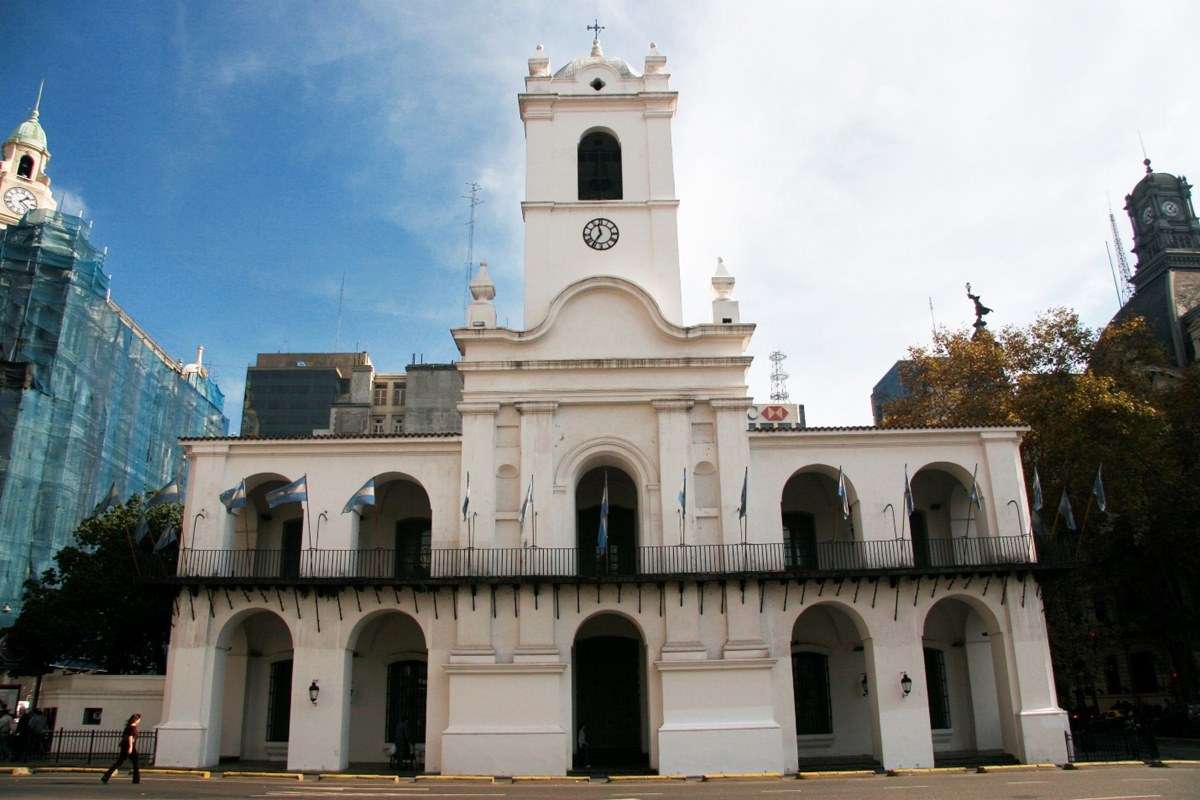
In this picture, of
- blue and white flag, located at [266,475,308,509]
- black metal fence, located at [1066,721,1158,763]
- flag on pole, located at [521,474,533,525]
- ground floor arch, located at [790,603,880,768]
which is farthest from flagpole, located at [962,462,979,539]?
blue and white flag, located at [266,475,308,509]

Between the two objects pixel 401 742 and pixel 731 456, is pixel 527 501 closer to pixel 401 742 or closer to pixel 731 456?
pixel 731 456

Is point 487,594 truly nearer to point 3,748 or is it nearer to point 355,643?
point 355,643

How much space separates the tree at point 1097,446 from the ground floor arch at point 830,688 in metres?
7.52

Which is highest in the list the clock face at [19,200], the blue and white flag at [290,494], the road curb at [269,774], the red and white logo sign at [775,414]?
the clock face at [19,200]

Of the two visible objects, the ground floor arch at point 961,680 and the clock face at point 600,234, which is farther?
the clock face at point 600,234

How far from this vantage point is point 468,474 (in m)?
25.4

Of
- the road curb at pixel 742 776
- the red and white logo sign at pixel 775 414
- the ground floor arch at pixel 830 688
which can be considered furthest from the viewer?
the red and white logo sign at pixel 775 414

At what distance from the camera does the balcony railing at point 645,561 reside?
2427cm

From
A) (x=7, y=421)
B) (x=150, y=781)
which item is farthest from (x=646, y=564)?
(x=7, y=421)

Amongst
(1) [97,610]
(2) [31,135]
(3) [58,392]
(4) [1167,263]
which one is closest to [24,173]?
(2) [31,135]

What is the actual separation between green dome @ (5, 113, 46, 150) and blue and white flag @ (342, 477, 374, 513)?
51700mm

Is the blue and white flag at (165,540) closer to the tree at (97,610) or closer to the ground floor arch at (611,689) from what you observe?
the tree at (97,610)

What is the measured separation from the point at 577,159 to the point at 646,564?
1294cm

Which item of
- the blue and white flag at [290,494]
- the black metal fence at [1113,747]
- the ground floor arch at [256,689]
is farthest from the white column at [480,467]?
the black metal fence at [1113,747]
